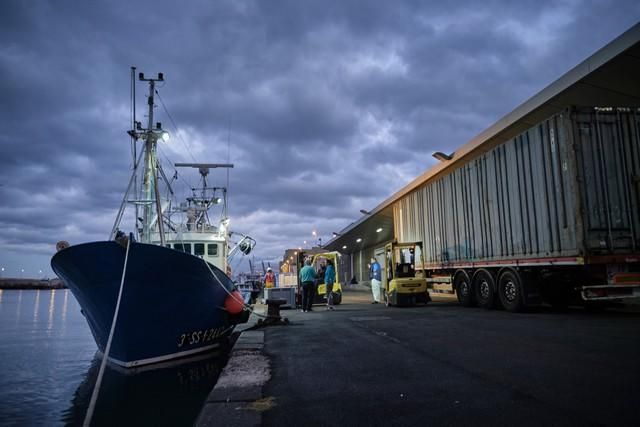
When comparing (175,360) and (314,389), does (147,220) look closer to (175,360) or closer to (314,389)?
(175,360)

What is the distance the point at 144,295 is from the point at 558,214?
9.52m

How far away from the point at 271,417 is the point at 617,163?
1048 centimetres

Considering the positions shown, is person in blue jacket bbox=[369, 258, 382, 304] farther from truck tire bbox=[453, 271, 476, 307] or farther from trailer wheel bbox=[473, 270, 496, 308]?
trailer wheel bbox=[473, 270, 496, 308]

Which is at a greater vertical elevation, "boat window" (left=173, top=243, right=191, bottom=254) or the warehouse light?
the warehouse light

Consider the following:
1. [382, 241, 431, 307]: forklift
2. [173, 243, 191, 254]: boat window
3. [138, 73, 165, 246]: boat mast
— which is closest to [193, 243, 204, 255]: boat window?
[173, 243, 191, 254]: boat window

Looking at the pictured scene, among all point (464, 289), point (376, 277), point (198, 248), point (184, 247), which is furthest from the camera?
point (376, 277)

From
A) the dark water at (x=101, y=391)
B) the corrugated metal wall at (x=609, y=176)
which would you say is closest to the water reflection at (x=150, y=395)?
the dark water at (x=101, y=391)

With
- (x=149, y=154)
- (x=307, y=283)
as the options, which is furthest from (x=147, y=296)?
(x=307, y=283)

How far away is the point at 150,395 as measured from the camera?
7.34 meters

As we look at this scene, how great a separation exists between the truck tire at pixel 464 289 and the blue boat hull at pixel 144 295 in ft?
28.6

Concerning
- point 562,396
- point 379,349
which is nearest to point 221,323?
point 379,349

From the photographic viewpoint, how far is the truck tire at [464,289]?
13.9m

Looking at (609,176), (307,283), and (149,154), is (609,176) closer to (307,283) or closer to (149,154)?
(307,283)

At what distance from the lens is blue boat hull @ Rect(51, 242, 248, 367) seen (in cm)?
786
